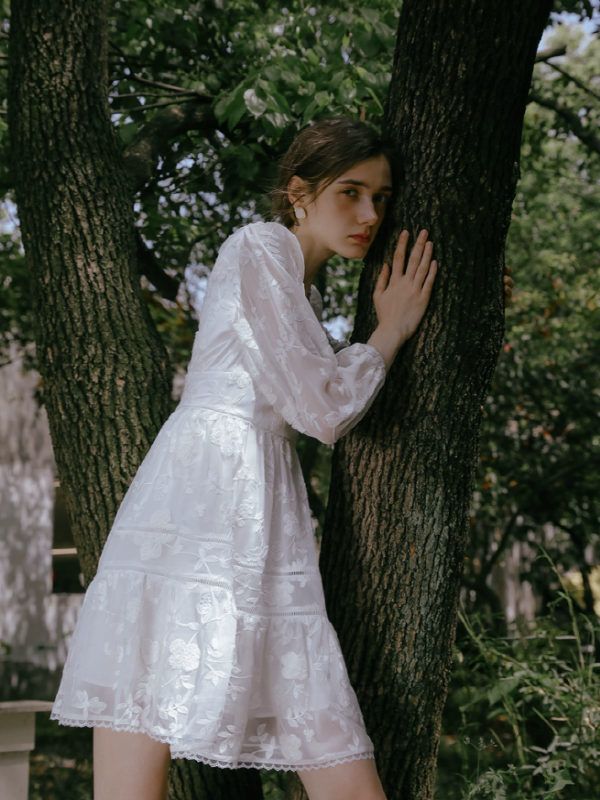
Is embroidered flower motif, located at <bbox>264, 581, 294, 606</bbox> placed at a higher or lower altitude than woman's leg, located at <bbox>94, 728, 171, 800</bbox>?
higher

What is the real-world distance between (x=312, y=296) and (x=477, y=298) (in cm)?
51

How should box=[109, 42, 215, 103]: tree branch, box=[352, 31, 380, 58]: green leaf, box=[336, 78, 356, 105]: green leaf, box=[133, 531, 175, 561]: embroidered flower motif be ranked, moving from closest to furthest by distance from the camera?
box=[133, 531, 175, 561]: embroidered flower motif
box=[336, 78, 356, 105]: green leaf
box=[352, 31, 380, 58]: green leaf
box=[109, 42, 215, 103]: tree branch

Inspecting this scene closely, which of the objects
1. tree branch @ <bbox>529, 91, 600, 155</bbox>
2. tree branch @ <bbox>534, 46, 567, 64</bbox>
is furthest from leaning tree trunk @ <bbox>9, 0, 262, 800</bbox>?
tree branch @ <bbox>529, 91, 600, 155</bbox>

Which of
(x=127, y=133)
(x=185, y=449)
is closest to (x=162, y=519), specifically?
(x=185, y=449)

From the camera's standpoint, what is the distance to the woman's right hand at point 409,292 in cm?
188

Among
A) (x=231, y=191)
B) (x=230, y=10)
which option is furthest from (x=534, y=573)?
(x=230, y=10)

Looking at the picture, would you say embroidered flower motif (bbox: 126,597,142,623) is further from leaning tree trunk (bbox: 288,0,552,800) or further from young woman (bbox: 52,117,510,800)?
leaning tree trunk (bbox: 288,0,552,800)

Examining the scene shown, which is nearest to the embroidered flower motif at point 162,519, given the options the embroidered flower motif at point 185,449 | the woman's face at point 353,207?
the embroidered flower motif at point 185,449

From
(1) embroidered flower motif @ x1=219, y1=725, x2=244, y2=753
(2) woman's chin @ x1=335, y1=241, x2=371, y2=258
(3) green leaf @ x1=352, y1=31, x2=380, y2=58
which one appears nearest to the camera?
(1) embroidered flower motif @ x1=219, y1=725, x2=244, y2=753

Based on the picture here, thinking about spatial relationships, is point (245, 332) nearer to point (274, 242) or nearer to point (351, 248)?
point (274, 242)

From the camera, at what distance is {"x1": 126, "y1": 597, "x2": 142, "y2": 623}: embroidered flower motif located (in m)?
1.68

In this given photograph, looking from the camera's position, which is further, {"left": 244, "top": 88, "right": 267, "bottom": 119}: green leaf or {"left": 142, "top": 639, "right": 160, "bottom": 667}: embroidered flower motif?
{"left": 244, "top": 88, "right": 267, "bottom": 119}: green leaf

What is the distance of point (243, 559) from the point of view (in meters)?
1.71

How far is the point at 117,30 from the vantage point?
4188mm
